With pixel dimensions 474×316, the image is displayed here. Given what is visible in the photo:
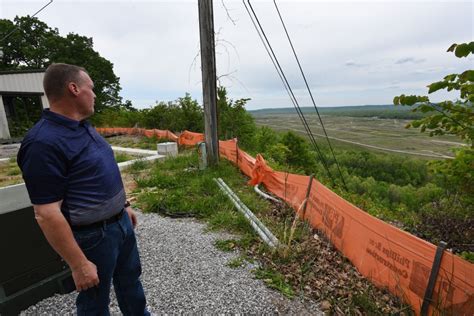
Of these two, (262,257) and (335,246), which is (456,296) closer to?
(335,246)

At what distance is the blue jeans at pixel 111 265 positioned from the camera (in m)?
1.61

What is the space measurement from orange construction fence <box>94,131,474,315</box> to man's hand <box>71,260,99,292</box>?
2.82 metres

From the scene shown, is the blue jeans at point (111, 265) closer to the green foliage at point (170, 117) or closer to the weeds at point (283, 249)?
the weeds at point (283, 249)

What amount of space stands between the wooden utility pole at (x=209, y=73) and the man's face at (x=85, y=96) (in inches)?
215

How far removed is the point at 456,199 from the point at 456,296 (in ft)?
13.9

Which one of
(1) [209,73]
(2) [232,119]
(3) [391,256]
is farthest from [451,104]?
(2) [232,119]

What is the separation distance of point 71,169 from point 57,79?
0.53 metres

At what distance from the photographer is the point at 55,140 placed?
1.39 m

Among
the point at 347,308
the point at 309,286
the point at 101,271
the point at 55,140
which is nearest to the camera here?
the point at 55,140

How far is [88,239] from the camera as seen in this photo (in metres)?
1.58

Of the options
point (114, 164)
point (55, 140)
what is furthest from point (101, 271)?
point (55, 140)

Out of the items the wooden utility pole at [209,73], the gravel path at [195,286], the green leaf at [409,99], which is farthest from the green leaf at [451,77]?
the wooden utility pole at [209,73]

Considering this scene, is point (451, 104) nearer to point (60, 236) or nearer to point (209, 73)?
point (60, 236)

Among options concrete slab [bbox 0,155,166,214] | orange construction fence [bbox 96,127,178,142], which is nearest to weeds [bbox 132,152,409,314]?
concrete slab [bbox 0,155,166,214]
